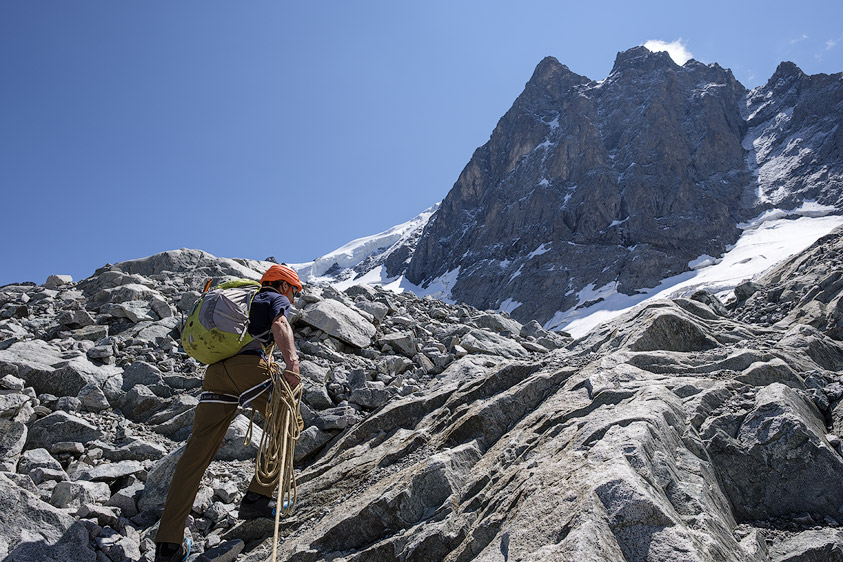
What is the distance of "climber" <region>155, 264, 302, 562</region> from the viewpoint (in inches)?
191

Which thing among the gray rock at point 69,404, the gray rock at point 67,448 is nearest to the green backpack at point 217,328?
the gray rock at point 67,448

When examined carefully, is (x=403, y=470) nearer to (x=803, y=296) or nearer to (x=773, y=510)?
(x=773, y=510)

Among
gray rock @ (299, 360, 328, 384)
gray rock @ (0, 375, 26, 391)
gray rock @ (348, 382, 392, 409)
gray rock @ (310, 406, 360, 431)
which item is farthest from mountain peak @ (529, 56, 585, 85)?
gray rock @ (0, 375, 26, 391)

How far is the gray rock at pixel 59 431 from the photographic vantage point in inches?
270

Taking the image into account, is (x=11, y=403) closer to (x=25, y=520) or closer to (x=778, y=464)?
(x=25, y=520)

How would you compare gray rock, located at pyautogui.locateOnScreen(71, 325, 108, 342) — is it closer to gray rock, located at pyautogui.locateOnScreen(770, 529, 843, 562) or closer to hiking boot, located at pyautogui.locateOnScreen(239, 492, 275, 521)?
hiking boot, located at pyautogui.locateOnScreen(239, 492, 275, 521)

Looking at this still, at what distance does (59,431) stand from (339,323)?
5897 millimetres

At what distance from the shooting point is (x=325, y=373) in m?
9.68

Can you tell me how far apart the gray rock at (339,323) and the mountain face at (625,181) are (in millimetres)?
78462

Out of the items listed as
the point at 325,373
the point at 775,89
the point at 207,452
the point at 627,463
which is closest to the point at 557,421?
the point at 627,463

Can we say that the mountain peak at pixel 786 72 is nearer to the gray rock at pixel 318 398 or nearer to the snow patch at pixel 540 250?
the snow patch at pixel 540 250

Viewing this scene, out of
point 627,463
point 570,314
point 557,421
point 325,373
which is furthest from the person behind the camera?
point 570,314

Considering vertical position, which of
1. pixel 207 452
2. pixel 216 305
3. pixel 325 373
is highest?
pixel 216 305

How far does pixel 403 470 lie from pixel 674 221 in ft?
360
